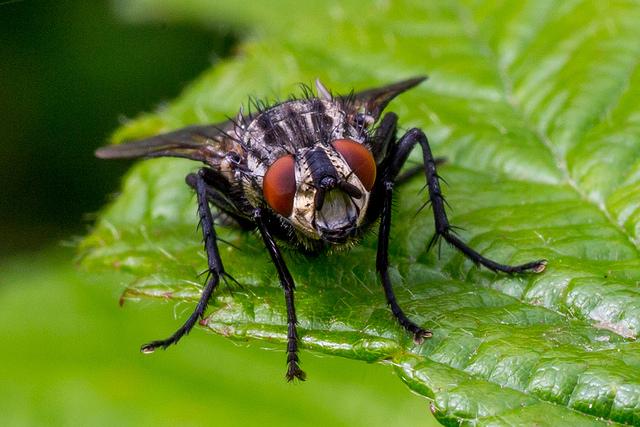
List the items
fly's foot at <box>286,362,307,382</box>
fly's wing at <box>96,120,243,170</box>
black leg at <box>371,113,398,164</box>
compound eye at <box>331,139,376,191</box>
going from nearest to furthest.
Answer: compound eye at <box>331,139,376,191</box>, fly's foot at <box>286,362,307,382</box>, black leg at <box>371,113,398,164</box>, fly's wing at <box>96,120,243,170</box>

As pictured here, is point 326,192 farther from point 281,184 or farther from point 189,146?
point 189,146

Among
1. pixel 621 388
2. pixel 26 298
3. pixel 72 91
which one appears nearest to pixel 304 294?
pixel 621 388

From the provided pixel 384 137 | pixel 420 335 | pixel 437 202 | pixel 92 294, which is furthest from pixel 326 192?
pixel 92 294

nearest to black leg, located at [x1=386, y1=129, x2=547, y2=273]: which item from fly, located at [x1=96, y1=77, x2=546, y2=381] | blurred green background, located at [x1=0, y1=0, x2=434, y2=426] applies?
fly, located at [x1=96, y1=77, x2=546, y2=381]

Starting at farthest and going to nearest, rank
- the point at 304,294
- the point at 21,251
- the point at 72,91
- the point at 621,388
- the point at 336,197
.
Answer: the point at 72,91, the point at 21,251, the point at 304,294, the point at 336,197, the point at 621,388

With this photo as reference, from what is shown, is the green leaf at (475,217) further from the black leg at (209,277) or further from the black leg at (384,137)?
the black leg at (384,137)

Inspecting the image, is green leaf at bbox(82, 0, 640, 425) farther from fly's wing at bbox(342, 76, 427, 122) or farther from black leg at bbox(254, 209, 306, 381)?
fly's wing at bbox(342, 76, 427, 122)

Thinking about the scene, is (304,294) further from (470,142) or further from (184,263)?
(470,142)
